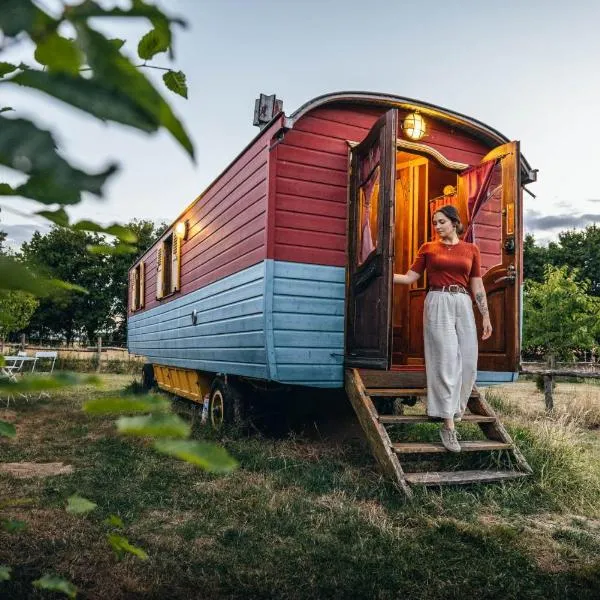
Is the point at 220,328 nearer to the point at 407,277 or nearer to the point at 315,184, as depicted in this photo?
the point at 315,184

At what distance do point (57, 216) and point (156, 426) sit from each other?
0.98ft

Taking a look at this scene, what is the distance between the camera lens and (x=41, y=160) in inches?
12.6

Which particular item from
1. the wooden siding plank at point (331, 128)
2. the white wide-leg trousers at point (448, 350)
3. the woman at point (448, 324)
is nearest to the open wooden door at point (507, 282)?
the woman at point (448, 324)

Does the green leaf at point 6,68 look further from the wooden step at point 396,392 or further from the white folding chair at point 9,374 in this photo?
the wooden step at point 396,392

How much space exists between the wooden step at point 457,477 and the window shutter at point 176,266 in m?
5.29

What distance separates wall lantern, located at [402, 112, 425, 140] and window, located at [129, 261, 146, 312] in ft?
25.4

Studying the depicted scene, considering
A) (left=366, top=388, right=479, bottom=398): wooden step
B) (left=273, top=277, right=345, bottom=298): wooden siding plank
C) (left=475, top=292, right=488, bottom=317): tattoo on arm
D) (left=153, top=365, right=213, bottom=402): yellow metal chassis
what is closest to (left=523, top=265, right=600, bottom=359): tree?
(left=153, top=365, right=213, bottom=402): yellow metal chassis

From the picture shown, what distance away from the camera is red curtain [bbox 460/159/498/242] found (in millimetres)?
5020

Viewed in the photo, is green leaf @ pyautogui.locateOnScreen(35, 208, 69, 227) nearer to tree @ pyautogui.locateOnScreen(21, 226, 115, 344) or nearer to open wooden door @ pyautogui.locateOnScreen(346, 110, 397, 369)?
open wooden door @ pyautogui.locateOnScreen(346, 110, 397, 369)

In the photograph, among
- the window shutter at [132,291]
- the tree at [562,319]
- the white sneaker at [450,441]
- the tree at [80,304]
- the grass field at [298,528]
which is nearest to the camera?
the grass field at [298,528]

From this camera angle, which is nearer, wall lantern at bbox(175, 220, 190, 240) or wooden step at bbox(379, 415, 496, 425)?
wooden step at bbox(379, 415, 496, 425)

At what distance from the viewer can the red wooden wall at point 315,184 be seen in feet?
15.2

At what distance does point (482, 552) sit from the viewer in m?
2.67

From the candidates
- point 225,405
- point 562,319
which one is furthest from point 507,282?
point 562,319
